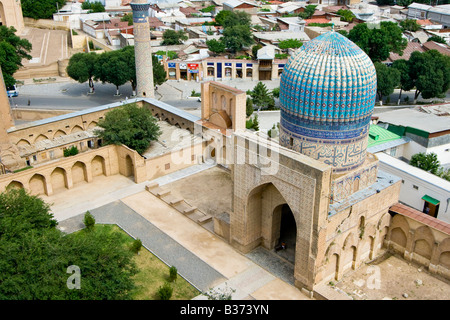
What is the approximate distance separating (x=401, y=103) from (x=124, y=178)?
25.7 meters

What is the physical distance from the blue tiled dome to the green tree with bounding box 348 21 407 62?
27.3 metres

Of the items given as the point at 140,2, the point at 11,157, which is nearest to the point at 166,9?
the point at 140,2

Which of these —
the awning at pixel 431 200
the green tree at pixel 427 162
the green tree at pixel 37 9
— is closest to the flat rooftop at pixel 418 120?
the green tree at pixel 427 162

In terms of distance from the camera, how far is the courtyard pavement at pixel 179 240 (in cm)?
1908

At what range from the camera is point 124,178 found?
89.4ft

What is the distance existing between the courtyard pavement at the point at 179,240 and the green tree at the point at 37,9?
4994 cm

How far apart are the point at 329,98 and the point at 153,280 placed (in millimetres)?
9885

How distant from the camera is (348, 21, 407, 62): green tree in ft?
144

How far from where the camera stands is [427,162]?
26.6 meters

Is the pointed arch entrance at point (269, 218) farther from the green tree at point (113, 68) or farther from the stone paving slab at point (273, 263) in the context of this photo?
the green tree at point (113, 68)

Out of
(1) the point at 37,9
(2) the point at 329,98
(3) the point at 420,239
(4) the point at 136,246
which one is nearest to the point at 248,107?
(4) the point at 136,246

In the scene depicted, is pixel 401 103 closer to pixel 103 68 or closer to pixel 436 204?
pixel 436 204

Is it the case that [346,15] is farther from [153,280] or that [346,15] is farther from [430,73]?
[153,280]

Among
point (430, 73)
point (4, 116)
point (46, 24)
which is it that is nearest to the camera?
point (4, 116)
